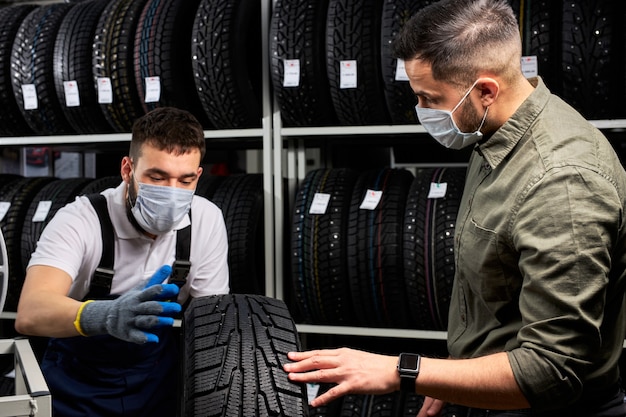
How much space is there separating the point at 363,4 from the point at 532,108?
62.0 inches

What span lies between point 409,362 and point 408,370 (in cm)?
2

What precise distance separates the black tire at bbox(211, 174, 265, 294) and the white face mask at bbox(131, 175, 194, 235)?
81 cm

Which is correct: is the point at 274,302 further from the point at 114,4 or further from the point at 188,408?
the point at 114,4

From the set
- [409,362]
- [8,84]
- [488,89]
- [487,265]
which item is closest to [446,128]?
[488,89]

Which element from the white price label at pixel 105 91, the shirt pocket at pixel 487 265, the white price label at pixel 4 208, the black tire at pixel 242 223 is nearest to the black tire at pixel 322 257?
the black tire at pixel 242 223

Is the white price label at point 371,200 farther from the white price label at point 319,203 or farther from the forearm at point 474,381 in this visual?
the forearm at point 474,381

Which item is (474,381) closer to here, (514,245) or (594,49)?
(514,245)

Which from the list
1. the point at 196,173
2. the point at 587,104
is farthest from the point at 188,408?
the point at 587,104

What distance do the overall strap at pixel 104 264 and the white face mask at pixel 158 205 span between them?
0.33 feet

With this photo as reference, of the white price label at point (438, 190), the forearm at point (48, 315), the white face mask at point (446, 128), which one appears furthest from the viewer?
the white price label at point (438, 190)

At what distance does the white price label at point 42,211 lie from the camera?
3.42 metres

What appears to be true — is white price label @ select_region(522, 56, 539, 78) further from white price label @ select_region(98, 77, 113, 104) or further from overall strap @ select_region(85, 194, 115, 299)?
white price label @ select_region(98, 77, 113, 104)

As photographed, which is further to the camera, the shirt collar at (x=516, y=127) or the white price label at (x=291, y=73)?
the white price label at (x=291, y=73)

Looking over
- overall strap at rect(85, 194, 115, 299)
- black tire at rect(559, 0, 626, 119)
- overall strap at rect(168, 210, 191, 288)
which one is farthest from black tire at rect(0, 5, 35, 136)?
black tire at rect(559, 0, 626, 119)
